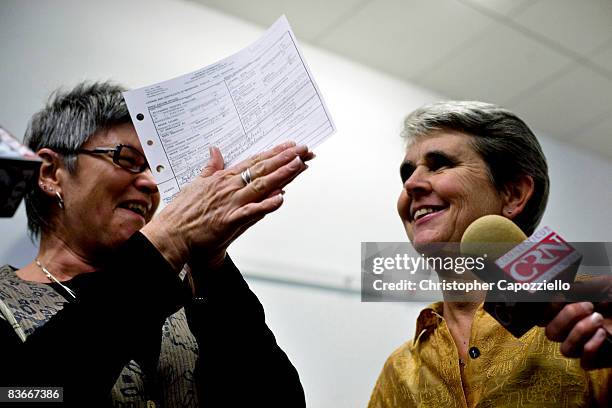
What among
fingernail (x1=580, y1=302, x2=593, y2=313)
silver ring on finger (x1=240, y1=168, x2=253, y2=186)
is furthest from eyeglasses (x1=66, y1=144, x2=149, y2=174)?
fingernail (x1=580, y1=302, x2=593, y2=313)

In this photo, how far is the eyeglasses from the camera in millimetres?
1562

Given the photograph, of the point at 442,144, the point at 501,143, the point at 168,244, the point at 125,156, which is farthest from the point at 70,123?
the point at 501,143

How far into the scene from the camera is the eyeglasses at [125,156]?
5.12 feet

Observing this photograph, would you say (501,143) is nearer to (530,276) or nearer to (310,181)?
(530,276)

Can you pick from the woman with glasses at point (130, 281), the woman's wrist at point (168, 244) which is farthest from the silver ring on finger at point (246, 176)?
the woman's wrist at point (168, 244)

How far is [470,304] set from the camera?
152 cm

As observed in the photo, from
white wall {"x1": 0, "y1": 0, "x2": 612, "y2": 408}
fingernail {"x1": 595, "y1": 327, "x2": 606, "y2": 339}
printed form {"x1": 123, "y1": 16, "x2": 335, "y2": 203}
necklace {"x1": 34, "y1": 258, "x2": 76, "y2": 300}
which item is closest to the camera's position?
fingernail {"x1": 595, "y1": 327, "x2": 606, "y2": 339}

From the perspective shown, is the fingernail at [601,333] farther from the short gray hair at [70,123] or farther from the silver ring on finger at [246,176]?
the short gray hair at [70,123]

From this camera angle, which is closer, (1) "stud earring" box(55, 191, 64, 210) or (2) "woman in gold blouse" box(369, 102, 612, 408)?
(2) "woman in gold blouse" box(369, 102, 612, 408)

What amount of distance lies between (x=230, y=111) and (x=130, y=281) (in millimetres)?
374

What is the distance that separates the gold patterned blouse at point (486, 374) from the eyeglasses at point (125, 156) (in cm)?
76

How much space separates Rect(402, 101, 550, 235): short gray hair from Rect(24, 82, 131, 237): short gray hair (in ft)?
2.51

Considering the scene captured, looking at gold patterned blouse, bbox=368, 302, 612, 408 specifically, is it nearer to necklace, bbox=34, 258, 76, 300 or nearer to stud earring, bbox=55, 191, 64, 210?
necklace, bbox=34, 258, 76, 300

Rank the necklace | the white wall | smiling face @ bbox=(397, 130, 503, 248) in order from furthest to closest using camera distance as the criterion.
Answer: the white wall, smiling face @ bbox=(397, 130, 503, 248), the necklace
